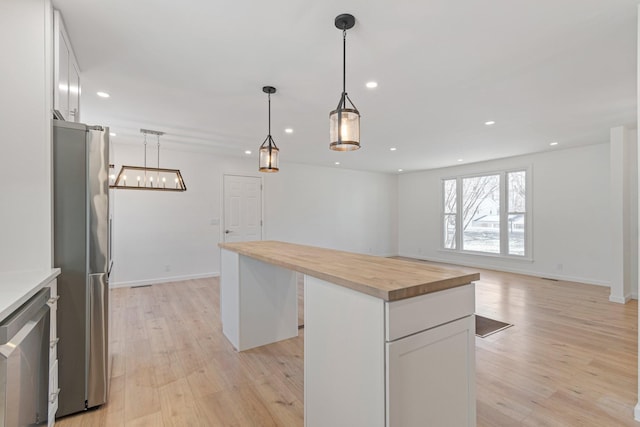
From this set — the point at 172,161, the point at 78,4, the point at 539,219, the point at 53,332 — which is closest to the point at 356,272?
the point at 53,332

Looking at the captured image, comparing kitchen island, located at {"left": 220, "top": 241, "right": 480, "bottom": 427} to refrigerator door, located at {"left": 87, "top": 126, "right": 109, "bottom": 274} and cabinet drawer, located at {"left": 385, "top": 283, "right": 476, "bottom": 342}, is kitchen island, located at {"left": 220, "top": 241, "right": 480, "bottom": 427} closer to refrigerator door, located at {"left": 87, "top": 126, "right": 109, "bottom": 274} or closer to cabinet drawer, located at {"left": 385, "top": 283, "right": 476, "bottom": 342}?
cabinet drawer, located at {"left": 385, "top": 283, "right": 476, "bottom": 342}

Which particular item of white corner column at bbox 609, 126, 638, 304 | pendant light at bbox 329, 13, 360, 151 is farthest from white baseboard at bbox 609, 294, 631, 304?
pendant light at bbox 329, 13, 360, 151

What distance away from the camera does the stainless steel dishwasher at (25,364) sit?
3.59ft

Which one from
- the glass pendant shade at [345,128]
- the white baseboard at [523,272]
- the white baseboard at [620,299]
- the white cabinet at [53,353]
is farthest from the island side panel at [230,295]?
the white baseboard at [523,272]

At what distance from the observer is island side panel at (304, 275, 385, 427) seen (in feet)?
4.21

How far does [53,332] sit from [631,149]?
6.86 m

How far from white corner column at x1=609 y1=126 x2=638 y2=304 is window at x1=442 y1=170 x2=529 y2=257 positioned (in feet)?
5.77

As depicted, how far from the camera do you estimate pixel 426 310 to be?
4.43 feet

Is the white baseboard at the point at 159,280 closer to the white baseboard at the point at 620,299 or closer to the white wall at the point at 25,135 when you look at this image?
the white wall at the point at 25,135

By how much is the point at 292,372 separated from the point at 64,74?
273 cm

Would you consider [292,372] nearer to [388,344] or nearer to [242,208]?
[388,344]

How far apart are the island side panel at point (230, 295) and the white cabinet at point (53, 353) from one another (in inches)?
50.7

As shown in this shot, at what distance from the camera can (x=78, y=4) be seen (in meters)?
1.76

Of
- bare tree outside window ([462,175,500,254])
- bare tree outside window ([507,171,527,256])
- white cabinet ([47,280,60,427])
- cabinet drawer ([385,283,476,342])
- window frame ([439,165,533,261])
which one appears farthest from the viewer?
bare tree outside window ([462,175,500,254])
